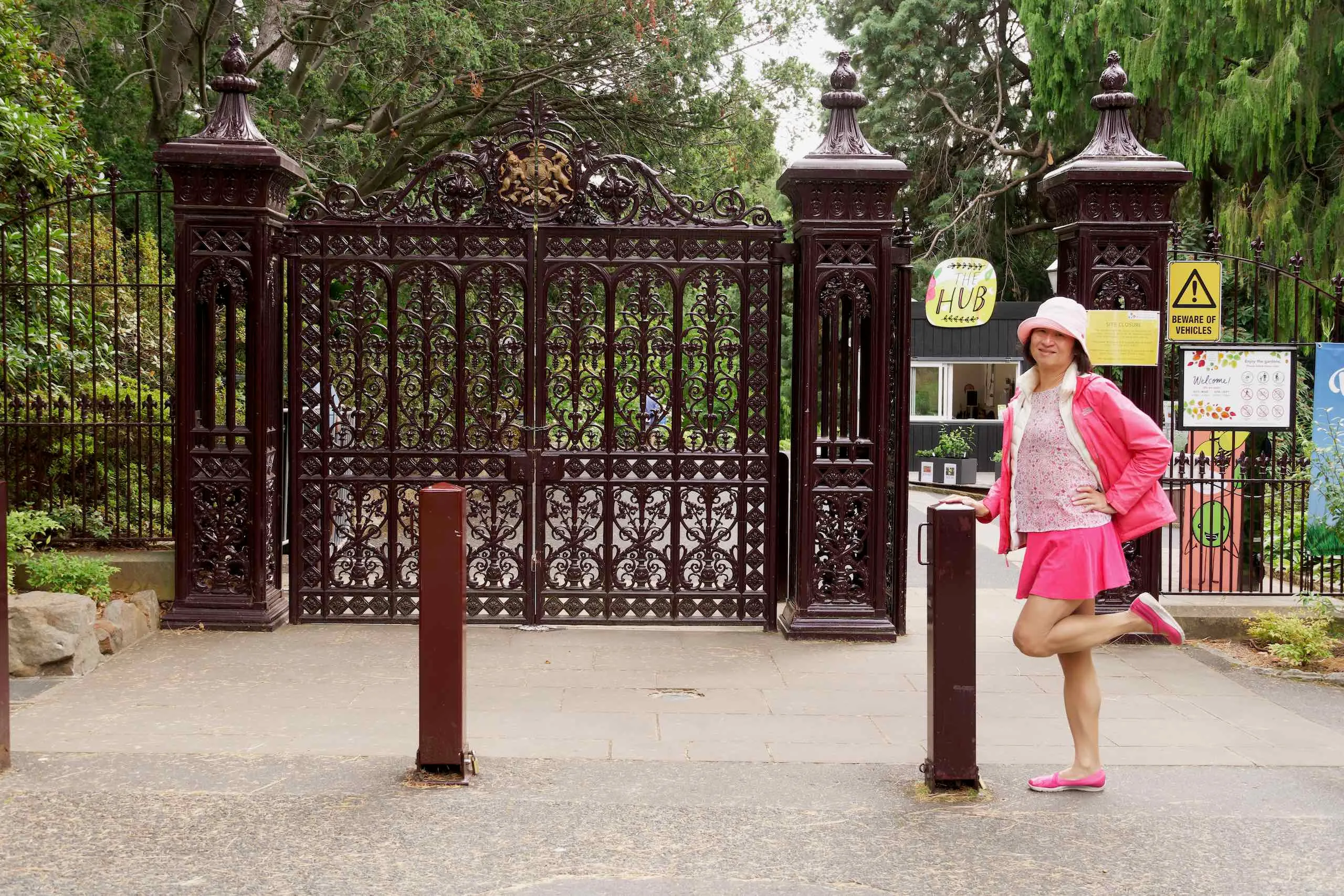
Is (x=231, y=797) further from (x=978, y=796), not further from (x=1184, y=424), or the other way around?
(x=1184, y=424)

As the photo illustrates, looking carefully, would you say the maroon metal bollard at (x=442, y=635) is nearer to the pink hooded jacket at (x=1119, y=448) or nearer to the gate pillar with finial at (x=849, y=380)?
the pink hooded jacket at (x=1119, y=448)

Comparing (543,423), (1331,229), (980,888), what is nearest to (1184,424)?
(543,423)

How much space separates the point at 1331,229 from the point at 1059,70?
21.8 ft

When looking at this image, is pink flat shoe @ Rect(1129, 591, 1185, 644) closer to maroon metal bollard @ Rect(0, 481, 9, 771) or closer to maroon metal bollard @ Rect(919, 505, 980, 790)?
maroon metal bollard @ Rect(919, 505, 980, 790)

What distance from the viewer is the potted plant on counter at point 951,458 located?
26.3m

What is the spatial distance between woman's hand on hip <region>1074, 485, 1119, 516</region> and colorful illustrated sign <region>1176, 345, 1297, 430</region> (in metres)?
3.96

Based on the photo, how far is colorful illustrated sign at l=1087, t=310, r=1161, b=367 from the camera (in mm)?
8250

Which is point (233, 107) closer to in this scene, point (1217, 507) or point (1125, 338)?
point (1125, 338)

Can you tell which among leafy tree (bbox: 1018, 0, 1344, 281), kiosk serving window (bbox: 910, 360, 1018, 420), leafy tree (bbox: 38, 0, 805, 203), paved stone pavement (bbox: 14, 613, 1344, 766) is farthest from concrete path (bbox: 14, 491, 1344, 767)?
kiosk serving window (bbox: 910, 360, 1018, 420)

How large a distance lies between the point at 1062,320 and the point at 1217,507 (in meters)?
5.47

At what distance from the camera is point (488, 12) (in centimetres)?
1606

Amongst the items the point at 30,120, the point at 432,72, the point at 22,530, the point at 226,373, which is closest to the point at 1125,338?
the point at 226,373

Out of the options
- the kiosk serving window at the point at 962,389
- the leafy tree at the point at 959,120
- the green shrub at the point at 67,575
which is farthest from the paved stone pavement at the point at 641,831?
the leafy tree at the point at 959,120

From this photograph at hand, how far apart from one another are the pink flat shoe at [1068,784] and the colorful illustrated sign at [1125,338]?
3.68m
